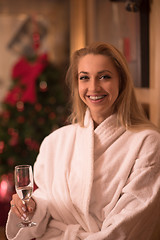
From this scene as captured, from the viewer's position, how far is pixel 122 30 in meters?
2.40

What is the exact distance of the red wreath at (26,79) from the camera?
339 centimetres

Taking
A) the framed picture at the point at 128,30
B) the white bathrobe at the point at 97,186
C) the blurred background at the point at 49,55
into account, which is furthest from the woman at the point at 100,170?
the framed picture at the point at 128,30

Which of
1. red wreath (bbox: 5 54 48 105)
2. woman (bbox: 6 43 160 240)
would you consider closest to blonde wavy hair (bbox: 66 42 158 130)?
woman (bbox: 6 43 160 240)

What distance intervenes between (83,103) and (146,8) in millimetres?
667

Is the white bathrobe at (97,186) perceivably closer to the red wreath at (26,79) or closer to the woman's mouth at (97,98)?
the woman's mouth at (97,98)

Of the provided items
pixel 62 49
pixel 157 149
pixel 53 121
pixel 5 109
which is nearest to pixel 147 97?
pixel 157 149

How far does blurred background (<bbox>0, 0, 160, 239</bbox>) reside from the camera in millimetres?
1999

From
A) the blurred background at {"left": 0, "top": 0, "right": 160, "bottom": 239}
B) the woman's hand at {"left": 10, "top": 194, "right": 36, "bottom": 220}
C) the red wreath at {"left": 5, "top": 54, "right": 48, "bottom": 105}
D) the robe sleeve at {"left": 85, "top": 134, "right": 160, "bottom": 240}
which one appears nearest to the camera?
the robe sleeve at {"left": 85, "top": 134, "right": 160, "bottom": 240}

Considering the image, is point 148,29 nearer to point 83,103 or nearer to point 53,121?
point 83,103

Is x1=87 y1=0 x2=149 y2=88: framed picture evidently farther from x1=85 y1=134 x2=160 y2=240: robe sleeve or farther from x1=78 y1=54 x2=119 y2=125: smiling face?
x1=85 y1=134 x2=160 y2=240: robe sleeve

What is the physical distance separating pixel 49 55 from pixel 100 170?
105 inches

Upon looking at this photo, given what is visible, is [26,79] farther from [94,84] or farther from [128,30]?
[94,84]

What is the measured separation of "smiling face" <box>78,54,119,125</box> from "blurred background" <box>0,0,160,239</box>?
0.33 meters

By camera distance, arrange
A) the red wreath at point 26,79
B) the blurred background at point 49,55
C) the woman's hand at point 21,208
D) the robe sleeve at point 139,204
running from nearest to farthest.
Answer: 1. the robe sleeve at point 139,204
2. the woman's hand at point 21,208
3. the blurred background at point 49,55
4. the red wreath at point 26,79
